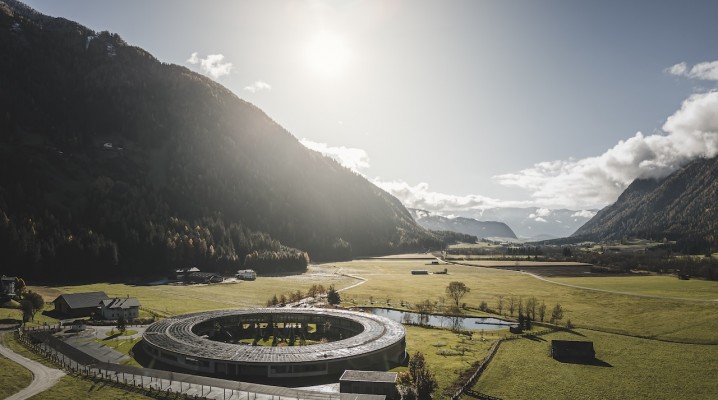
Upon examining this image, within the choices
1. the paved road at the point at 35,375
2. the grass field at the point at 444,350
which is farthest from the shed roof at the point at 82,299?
the grass field at the point at 444,350

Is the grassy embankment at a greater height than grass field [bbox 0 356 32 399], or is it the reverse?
grass field [bbox 0 356 32 399]

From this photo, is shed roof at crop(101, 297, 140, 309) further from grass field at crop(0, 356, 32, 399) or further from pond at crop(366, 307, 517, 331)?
pond at crop(366, 307, 517, 331)

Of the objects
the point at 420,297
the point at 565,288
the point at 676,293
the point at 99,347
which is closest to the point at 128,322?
the point at 99,347

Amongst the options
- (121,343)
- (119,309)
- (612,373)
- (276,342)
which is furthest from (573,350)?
(119,309)

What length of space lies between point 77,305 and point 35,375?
50.5m

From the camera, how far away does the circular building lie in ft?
230

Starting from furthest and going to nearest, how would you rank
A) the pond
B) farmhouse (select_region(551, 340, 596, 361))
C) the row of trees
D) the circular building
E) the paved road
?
the row of trees → the pond → farmhouse (select_region(551, 340, 596, 361)) → the circular building → the paved road

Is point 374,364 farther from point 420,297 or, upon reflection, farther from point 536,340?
point 420,297

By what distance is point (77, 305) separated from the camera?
108 meters

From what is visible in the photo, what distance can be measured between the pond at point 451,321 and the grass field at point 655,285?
60.4m

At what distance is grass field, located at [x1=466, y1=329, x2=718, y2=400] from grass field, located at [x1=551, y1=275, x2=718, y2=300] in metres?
63.8

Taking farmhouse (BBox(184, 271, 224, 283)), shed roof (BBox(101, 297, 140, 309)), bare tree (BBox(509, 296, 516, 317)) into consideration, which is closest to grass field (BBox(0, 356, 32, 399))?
shed roof (BBox(101, 297, 140, 309))

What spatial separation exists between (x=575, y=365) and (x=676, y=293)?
297ft

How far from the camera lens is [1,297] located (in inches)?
4382
